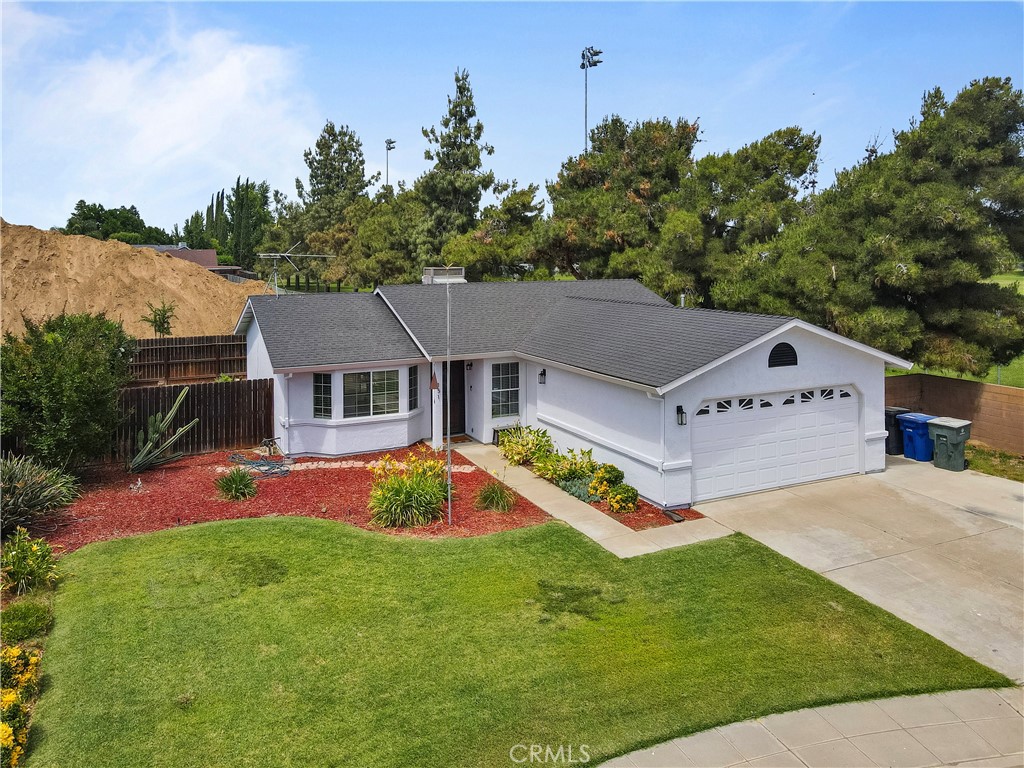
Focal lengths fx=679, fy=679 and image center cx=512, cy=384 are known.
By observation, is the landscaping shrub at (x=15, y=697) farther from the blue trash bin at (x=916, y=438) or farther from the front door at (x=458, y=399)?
the blue trash bin at (x=916, y=438)

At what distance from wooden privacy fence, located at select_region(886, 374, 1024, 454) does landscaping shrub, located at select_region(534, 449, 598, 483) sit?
902 centimetres

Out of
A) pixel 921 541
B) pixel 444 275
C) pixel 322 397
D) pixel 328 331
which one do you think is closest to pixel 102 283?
pixel 328 331

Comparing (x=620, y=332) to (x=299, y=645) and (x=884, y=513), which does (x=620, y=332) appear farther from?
(x=299, y=645)

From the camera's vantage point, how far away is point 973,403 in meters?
16.7

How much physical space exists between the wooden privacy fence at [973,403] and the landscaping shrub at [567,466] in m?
9.02

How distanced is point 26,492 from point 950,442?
17.6m

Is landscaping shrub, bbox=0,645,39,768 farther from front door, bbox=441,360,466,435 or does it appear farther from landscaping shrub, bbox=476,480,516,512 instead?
front door, bbox=441,360,466,435

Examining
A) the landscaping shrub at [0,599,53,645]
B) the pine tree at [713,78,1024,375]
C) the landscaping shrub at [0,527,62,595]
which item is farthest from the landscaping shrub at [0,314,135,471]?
the pine tree at [713,78,1024,375]

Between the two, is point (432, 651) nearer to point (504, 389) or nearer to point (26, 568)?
point (26, 568)

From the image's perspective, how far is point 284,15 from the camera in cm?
1253

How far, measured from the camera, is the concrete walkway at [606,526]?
10617 mm

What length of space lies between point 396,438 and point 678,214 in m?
15.2

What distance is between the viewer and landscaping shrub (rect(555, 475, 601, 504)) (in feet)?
41.9

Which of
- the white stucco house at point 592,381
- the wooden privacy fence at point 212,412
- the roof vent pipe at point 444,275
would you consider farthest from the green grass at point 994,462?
the wooden privacy fence at point 212,412
